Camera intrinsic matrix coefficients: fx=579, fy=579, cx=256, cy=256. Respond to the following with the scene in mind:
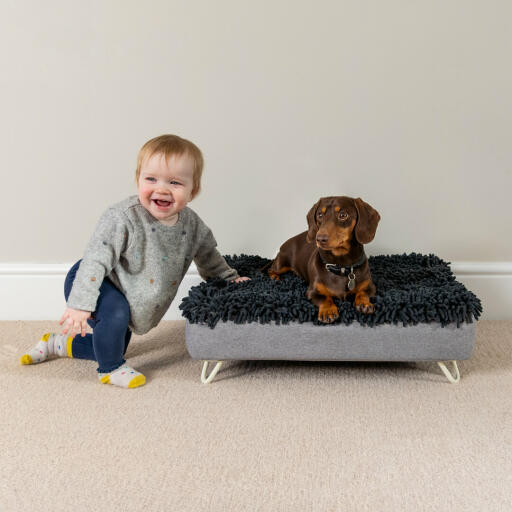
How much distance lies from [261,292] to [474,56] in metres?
1.22

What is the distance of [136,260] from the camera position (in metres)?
1.82

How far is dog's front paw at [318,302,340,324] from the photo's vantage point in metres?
1.68

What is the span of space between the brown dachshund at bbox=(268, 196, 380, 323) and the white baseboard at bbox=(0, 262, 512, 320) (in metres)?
0.76

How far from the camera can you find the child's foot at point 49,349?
1.93 metres

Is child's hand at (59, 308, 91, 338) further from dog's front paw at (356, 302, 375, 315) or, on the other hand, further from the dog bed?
dog's front paw at (356, 302, 375, 315)

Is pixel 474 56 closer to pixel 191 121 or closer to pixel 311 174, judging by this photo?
pixel 311 174

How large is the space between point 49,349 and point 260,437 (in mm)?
885

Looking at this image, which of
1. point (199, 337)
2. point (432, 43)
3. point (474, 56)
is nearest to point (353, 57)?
point (432, 43)

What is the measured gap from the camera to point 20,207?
234cm

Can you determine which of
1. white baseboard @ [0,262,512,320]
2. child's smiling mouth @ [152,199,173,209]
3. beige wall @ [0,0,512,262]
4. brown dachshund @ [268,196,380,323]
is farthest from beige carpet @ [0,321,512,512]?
beige wall @ [0,0,512,262]

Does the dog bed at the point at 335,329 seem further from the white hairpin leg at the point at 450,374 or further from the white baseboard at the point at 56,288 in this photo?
the white baseboard at the point at 56,288

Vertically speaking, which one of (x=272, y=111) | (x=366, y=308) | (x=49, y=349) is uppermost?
(x=272, y=111)

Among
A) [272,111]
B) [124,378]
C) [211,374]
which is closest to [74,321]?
[124,378]

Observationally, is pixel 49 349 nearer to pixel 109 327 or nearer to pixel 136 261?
pixel 109 327
